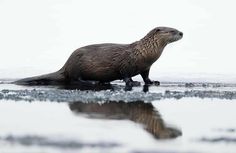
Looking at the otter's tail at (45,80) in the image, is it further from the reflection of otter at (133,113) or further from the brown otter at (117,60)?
the reflection of otter at (133,113)

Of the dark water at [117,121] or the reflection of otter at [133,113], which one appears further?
the reflection of otter at [133,113]

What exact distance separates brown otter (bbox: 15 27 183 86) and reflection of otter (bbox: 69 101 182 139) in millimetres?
4353

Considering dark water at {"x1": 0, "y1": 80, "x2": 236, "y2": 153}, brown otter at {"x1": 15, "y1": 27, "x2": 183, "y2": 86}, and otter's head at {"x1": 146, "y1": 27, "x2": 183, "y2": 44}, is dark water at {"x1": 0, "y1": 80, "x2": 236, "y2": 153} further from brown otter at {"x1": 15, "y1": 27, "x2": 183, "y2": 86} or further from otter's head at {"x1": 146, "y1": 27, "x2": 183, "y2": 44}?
otter's head at {"x1": 146, "y1": 27, "x2": 183, "y2": 44}

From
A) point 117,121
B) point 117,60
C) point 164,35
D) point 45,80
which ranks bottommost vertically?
point 117,121

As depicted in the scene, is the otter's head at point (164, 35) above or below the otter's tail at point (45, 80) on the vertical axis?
above

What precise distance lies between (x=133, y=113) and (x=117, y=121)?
0.80 m

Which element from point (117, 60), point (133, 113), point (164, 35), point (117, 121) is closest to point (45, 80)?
point (117, 60)

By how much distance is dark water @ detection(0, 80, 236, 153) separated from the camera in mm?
7086

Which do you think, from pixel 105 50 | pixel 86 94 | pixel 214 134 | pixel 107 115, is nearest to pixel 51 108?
pixel 107 115

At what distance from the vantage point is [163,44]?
1573 cm

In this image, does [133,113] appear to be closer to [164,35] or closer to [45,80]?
[164,35]

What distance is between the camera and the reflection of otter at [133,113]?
318 inches

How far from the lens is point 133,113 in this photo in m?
9.54

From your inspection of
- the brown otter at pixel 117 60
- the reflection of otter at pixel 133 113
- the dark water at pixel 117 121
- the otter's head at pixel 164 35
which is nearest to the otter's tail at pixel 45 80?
the brown otter at pixel 117 60
